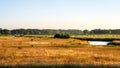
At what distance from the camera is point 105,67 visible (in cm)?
1803

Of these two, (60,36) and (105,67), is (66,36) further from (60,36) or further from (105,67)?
(105,67)

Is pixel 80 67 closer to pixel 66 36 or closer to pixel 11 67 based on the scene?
pixel 11 67

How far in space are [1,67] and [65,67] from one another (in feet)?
11.9

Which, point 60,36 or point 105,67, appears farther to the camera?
point 60,36

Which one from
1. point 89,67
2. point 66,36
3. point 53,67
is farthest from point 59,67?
point 66,36

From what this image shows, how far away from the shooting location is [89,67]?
17656 millimetres

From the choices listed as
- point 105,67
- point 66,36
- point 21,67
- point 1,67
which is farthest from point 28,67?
point 66,36

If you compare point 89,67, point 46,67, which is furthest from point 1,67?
point 89,67

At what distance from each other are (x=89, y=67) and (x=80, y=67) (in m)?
0.51

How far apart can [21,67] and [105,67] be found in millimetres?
4801

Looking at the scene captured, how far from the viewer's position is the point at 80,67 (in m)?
17.8

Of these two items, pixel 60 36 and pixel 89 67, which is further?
pixel 60 36

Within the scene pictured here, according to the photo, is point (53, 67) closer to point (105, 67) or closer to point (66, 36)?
point (105, 67)

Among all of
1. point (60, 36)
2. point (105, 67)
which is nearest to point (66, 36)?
point (60, 36)
